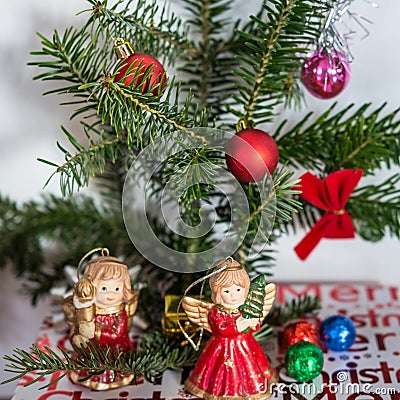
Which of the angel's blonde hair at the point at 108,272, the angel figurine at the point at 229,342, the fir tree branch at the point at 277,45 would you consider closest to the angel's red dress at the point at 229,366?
the angel figurine at the point at 229,342

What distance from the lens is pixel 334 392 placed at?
77 centimetres

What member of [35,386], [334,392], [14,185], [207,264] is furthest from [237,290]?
[14,185]

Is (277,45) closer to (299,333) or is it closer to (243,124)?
(243,124)

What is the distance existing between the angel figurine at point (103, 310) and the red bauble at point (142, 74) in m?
0.19

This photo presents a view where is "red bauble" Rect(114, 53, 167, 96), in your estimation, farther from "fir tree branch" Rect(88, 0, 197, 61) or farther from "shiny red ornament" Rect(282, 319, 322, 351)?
"shiny red ornament" Rect(282, 319, 322, 351)

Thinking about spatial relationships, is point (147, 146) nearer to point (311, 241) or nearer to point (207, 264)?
point (207, 264)

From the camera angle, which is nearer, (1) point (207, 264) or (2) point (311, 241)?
(1) point (207, 264)

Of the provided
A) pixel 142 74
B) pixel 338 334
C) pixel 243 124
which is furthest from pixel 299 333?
pixel 142 74

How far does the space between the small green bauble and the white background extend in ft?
0.90

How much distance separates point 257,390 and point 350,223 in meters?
0.25

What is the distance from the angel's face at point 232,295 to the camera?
2.39ft

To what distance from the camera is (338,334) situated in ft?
2.78

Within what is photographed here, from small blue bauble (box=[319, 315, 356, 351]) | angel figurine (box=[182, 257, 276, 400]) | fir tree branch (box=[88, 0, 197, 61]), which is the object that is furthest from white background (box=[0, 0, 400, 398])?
angel figurine (box=[182, 257, 276, 400])

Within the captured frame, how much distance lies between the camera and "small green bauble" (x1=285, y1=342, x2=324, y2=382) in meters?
0.77
